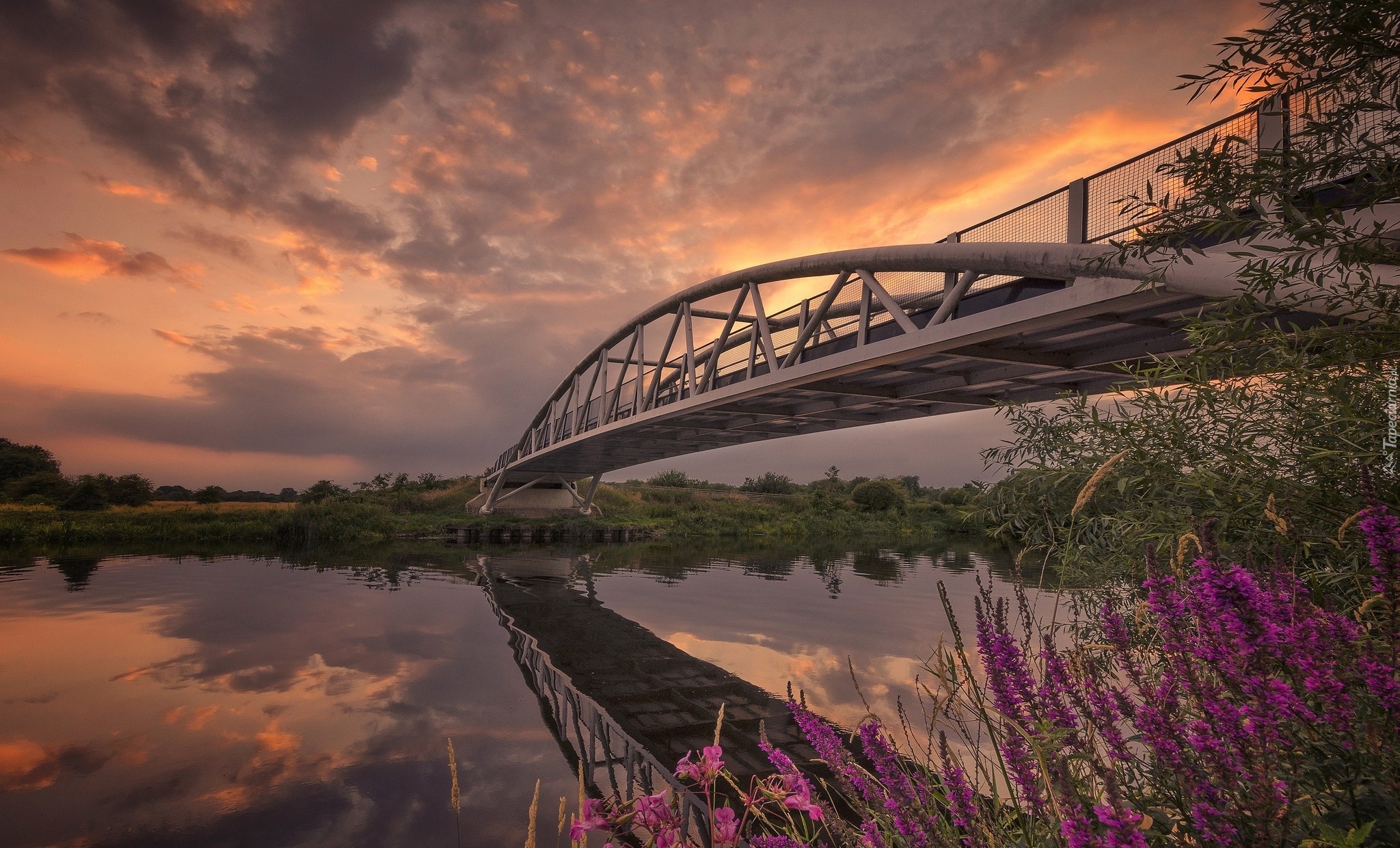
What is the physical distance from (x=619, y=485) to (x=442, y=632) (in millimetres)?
52311

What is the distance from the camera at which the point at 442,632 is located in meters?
13.1

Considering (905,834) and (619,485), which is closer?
(905,834)

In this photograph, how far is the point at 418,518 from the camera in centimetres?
4391

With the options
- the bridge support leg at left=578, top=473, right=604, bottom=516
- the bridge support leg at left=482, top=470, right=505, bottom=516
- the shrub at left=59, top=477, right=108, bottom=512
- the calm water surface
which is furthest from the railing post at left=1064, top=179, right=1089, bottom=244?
the shrub at left=59, top=477, right=108, bottom=512

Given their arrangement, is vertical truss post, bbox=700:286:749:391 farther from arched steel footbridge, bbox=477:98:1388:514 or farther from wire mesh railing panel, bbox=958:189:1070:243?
wire mesh railing panel, bbox=958:189:1070:243

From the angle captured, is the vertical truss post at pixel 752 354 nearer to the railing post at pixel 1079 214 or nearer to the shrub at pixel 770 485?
the railing post at pixel 1079 214

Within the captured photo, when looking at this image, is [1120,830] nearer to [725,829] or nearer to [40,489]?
[725,829]

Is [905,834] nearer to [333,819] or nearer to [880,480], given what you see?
[333,819]

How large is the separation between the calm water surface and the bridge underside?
204 inches

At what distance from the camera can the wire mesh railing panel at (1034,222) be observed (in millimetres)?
9289

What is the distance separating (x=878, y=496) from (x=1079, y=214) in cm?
5164

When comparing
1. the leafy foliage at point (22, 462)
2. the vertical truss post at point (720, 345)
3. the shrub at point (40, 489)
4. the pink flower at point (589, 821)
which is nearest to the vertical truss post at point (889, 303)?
the vertical truss post at point (720, 345)

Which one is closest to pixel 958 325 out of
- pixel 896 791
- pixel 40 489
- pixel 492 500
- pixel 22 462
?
pixel 896 791

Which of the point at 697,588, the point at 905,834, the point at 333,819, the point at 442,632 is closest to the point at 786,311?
the point at 697,588
